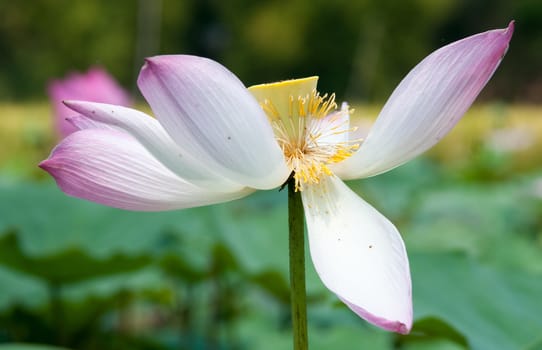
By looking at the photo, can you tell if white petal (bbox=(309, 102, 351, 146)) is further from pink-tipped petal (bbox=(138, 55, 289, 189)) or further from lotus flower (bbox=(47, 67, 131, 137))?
lotus flower (bbox=(47, 67, 131, 137))

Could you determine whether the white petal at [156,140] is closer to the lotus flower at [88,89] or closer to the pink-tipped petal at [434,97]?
the pink-tipped petal at [434,97]

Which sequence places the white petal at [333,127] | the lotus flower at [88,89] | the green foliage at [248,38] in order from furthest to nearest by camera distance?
the green foliage at [248,38] < the lotus flower at [88,89] < the white petal at [333,127]

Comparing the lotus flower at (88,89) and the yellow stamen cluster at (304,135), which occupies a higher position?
the yellow stamen cluster at (304,135)

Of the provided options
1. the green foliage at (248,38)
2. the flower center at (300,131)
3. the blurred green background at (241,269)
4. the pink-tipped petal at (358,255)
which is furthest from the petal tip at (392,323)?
the green foliage at (248,38)

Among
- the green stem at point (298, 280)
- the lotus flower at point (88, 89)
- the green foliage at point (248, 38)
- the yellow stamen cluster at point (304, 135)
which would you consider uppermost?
the yellow stamen cluster at point (304, 135)

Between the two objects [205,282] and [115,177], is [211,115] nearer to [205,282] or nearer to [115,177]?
[115,177]

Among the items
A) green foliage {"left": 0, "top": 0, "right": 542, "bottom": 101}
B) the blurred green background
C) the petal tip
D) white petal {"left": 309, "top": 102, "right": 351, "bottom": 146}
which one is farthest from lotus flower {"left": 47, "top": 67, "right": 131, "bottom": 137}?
green foliage {"left": 0, "top": 0, "right": 542, "bottom": 101}

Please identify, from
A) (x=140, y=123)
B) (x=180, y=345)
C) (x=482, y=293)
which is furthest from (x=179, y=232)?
(x=140, y=123)

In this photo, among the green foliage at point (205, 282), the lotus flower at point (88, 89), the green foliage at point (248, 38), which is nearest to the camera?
the green foliage at point (205, 282)
